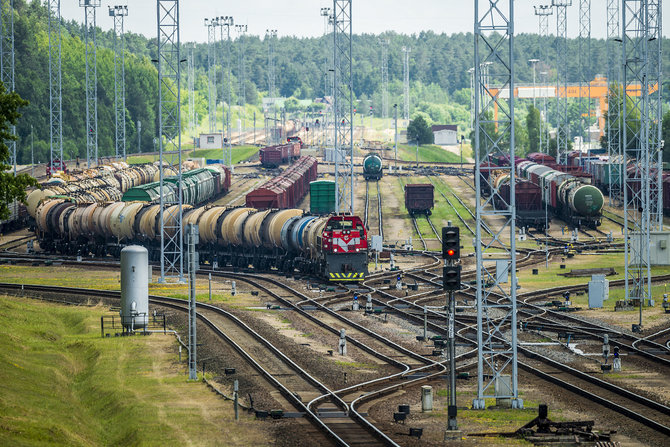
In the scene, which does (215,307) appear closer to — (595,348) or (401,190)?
(595,348)

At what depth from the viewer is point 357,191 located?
11962 centimetres

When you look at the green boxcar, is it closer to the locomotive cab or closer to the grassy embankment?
the locomotive cab

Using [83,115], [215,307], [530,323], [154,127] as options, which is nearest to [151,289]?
[215,307]

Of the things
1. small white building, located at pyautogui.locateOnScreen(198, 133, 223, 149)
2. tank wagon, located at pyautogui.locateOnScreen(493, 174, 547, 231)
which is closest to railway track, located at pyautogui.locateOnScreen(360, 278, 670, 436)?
tank wagon, located at pyautogui.locateOnScreen(493, 174, 547, 231)

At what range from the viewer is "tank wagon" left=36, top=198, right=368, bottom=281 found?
59500 mm

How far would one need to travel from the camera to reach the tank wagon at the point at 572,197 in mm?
87188

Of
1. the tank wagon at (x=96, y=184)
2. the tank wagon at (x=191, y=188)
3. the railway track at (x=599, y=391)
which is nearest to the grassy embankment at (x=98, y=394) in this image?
the railway track at (x=599, y=391)

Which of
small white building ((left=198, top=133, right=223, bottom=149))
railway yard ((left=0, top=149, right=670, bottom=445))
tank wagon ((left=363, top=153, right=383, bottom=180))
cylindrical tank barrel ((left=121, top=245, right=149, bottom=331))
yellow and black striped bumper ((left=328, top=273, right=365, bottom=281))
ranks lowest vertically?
railway yard ((left=0, top=149, right=670, bottom=445))

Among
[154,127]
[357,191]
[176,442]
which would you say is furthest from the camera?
[154,127]

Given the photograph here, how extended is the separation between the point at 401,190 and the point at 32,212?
44250 millimetres

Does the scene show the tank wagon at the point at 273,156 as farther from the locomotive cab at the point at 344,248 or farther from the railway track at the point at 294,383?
the railway track at the point at 294,383

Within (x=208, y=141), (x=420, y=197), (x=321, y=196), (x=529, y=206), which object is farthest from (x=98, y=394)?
(x=208, y=141)

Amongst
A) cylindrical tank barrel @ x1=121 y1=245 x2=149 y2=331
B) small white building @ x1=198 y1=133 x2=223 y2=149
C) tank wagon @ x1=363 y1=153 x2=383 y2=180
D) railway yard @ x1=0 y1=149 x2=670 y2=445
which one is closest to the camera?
railway yard @ x1=0 y1=149 x2=670 y2=445

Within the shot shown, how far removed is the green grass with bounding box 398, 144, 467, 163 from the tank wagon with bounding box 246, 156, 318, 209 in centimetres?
4922
